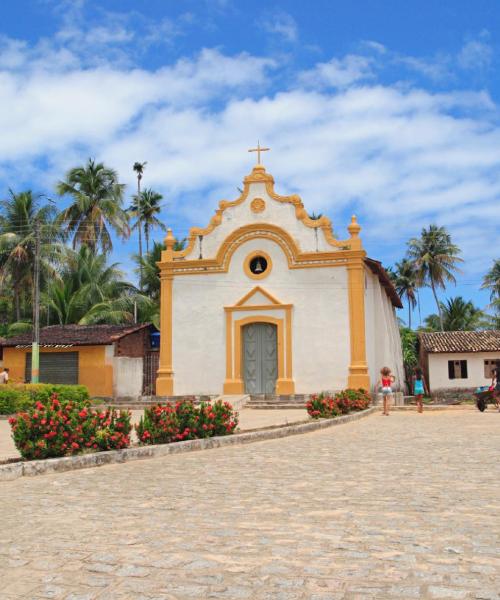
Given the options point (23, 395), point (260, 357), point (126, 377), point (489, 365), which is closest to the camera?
point (23, 395)

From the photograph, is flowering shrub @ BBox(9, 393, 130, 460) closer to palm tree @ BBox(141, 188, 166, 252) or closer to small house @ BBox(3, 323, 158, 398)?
small house @ BBox(3, 323, 158, 398)

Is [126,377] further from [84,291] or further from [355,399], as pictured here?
[355,399]

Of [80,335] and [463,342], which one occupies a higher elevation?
[80,335]

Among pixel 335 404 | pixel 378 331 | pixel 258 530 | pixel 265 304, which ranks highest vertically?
A: pixel 265 304

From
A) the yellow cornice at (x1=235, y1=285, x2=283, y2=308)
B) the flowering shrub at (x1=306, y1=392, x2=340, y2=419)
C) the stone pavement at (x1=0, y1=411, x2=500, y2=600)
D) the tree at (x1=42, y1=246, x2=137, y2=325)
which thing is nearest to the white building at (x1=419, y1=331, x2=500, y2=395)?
the yellow cornice at (x1=235, y1=285, x2=283, y2=308)

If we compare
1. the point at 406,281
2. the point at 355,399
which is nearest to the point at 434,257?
the point at 406,281

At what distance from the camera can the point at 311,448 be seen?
10469 millimetres

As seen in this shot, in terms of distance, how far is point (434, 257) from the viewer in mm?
52375

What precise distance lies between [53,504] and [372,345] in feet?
64.4

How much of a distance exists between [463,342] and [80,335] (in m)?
17.9

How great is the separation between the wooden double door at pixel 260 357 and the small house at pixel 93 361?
167 inches

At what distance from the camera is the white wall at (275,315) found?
2319 cm

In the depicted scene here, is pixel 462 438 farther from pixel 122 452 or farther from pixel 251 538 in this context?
pixel 251 538

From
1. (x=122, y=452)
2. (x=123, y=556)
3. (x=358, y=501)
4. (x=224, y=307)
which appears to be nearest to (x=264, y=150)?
(x=224, y=307)
